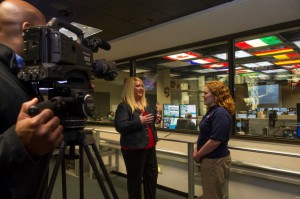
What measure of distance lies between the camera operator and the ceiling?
72.5 inches

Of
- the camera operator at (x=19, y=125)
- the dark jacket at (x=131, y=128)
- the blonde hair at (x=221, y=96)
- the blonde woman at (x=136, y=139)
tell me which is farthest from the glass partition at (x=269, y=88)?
the camera operator at (x=19, y=125)

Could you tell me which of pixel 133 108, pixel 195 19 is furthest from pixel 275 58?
pixel 133 108

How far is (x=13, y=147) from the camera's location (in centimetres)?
54

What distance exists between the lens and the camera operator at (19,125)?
543mm

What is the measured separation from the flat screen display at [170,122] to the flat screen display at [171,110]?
0.21 ft

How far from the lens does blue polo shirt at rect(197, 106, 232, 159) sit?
1.95 metres

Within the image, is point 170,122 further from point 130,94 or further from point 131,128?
point 131,128

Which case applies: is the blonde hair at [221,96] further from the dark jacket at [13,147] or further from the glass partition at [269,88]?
the dark jacket at [13,147]

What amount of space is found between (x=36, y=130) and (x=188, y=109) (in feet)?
11.8

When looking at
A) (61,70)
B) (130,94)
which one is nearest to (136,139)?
(130,94)

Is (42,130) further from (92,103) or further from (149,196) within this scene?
(149,196)

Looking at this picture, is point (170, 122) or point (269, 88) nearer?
point (269, 88)

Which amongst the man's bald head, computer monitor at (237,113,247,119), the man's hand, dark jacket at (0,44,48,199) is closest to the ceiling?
computer monitor at (237,113,247,119)

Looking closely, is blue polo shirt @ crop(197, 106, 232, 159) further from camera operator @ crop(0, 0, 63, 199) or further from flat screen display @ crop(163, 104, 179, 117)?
flat screen display @ crop(163, 104, 179, 117)
